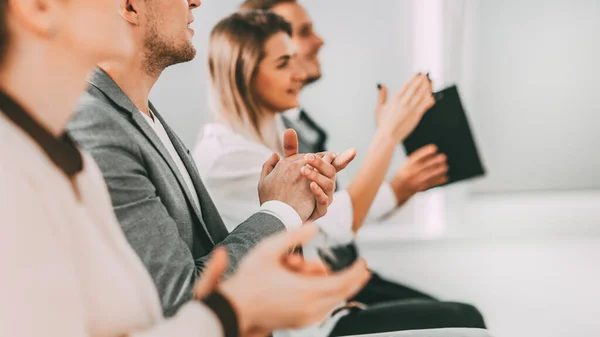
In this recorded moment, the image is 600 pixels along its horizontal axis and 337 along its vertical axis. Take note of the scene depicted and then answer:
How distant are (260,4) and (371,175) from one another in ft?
1.41

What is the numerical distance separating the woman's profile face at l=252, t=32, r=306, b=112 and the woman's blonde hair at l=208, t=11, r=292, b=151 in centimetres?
1

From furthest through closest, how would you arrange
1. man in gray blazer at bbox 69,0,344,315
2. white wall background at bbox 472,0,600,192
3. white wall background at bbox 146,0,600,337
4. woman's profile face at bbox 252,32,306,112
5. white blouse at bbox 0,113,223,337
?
white wall background at bbox 472,0,600,192 → white wall background at bbox 146,0,600,337 → woman's profile face at bbox 252,32,306,112 → man in gray blazer at bbox 69,0,344,315 → white blouse at bbox 0,113,223,337

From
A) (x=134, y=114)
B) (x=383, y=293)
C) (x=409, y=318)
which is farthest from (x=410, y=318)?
(x=134, y=114)

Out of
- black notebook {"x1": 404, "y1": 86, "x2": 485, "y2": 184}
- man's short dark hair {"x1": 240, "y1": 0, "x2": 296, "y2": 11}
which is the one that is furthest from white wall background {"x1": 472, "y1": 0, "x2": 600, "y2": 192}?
man's short dark hair {"x1": 240, "y1": 0, "x2": 296, "y2": 11}

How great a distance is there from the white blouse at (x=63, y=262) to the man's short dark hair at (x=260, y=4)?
2.42 feet

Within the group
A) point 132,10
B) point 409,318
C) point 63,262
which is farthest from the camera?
point 409,318

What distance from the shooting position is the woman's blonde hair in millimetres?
1019

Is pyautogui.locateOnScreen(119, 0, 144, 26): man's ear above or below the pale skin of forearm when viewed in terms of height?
above

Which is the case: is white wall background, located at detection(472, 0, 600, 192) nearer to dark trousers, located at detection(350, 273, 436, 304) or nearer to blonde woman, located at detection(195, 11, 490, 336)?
dark trousers, located at detection(350, 273, 436, 304)

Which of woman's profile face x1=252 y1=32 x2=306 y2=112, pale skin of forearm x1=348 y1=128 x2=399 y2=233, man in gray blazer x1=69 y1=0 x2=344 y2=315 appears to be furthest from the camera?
pale skin of forearm x1=348 y1=128 x2=399 y2=233

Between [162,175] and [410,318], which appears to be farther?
[410,318]

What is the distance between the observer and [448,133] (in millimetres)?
1332

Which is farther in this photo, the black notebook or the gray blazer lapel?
the black notebook

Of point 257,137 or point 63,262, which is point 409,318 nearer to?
point 257,137
